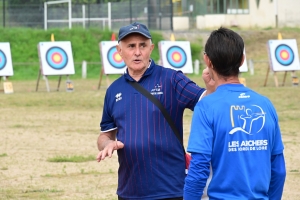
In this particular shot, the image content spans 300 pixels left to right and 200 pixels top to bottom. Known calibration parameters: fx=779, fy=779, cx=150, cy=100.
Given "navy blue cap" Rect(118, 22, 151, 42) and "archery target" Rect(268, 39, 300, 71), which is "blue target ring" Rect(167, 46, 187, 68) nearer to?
"archery target" Rect(268, 39, 300, 71)

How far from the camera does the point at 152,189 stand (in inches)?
170

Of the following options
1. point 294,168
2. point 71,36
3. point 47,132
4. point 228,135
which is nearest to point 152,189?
point 228,135

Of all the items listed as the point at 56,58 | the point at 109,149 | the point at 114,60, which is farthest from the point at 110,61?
the point at 109,149

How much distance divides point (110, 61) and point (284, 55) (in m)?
5.19

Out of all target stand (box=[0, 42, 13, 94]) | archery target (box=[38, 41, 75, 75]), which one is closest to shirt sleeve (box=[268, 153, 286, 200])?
target stand (box=[0, 42, 13, 94])

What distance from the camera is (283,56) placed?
23078mm

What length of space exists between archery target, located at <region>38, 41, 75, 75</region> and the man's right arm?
56.4 ft

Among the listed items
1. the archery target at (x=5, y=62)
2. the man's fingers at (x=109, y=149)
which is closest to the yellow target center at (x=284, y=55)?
the archery target at (x=5, y=62)

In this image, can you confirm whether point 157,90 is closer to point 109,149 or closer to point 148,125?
point 148,125

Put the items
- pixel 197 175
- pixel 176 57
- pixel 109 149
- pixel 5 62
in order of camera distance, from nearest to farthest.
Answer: pixel 197 175
pixel 109 149
pixel 5 62
pixel 176 57

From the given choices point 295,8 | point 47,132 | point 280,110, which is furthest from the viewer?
point 295,8

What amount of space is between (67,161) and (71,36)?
20.4 m

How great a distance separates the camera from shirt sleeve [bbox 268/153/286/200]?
11.3ft

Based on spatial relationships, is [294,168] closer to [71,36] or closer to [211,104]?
[211,104]
